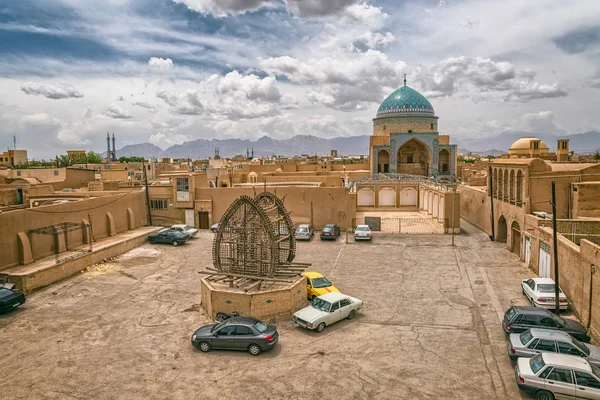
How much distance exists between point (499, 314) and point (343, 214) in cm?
1610

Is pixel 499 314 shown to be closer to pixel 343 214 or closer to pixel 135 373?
pixel 135 373

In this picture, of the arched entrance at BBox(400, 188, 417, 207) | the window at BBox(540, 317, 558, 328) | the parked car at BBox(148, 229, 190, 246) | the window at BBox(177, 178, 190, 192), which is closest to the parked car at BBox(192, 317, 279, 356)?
the window at BBox(540, 317, 558, 328)

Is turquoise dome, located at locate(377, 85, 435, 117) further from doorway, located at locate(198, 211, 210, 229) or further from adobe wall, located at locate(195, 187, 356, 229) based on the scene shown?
doorway, located at locate(198, 211, 210, 229)

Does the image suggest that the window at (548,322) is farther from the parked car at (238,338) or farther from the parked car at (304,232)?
the parked car at (304,232)

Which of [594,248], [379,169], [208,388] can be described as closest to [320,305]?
[208,388]

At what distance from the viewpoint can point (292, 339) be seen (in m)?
13.2

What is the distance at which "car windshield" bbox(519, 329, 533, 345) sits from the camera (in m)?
11.5

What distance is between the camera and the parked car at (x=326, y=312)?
539 inches

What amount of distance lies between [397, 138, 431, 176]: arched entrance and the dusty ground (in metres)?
33.5

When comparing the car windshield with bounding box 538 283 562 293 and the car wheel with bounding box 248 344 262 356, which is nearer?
the car wheel with bounding box 248 344 262 356

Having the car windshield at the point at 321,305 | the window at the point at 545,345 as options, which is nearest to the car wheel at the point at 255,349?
the car windshield at the point at 321,305

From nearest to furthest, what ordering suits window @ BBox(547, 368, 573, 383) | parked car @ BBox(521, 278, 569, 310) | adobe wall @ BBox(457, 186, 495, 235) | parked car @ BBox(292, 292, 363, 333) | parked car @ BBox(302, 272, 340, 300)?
window @ BBox(547, 368, 573, 383), parked car @ BBox(292, 292, 363, 333), parked car @ BBox(521, 278, 569, 310), parked car @ BBox(302, 272, 340, 300), adobe wall @ BBox(457, 186, 495, 235)

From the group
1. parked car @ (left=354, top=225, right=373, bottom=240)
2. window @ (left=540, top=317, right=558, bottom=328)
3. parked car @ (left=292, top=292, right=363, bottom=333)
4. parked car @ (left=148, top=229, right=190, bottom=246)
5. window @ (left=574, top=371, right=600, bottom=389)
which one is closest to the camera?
window @ (left=574, top=371, right=600, bottom=389)

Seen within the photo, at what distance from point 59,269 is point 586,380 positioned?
20.0 meters
